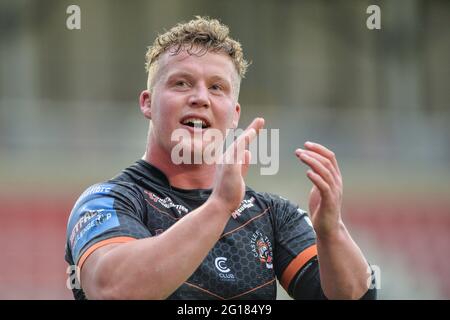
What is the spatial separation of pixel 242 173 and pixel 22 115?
6282 millimetres

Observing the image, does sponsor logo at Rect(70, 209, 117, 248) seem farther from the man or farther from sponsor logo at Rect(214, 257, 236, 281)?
sponsor logo at Rect(214, 257, 236, 281)

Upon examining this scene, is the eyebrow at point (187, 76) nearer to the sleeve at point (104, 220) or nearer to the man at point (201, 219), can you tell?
the man at point (201, 219)

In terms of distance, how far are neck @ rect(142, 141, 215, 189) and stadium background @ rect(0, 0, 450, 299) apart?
438 centimetres

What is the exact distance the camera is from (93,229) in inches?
81.5

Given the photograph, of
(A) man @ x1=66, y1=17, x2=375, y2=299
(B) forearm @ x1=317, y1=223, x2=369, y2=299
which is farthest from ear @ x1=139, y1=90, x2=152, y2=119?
(B) forearm @ x1=317, y1=223, x2=369, y2=299

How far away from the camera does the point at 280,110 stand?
8.38 metres

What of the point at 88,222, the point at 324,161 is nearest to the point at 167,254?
the point at 88,222

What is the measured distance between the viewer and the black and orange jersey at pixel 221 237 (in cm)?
210

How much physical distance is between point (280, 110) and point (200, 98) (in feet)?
20.0

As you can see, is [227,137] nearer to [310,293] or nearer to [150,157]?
[150,157]

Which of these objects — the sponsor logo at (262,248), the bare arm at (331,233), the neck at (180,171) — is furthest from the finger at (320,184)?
the neck at (180,171)
